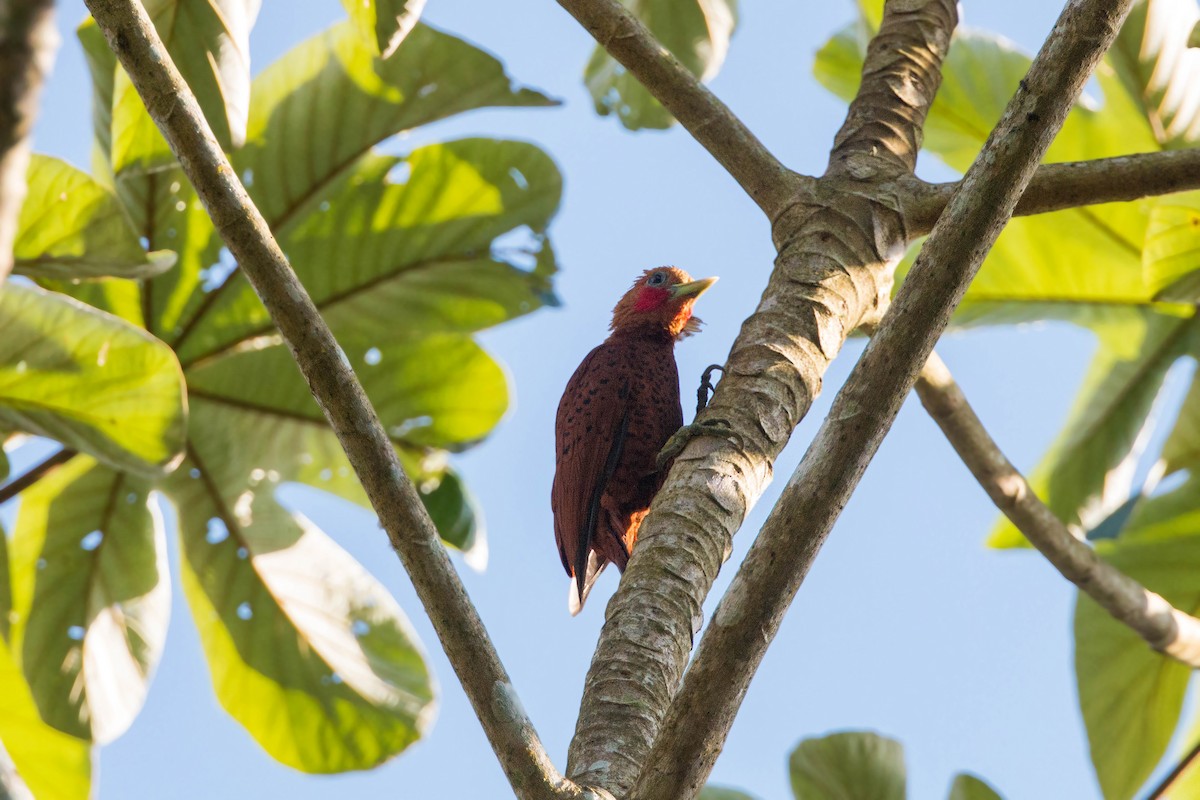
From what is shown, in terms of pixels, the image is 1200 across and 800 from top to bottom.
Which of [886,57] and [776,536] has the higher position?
[886,57]

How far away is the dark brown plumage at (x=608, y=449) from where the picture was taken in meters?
3.36

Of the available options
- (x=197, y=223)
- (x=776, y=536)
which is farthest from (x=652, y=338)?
(x=776, y=536)

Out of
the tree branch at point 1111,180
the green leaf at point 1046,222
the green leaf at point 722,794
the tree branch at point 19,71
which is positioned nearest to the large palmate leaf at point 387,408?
the green leaf at point 722,794

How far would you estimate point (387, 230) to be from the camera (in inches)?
149

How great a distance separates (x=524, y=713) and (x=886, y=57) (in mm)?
2127

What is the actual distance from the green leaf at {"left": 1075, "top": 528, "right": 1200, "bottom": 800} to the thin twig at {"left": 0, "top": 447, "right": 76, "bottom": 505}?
326cm

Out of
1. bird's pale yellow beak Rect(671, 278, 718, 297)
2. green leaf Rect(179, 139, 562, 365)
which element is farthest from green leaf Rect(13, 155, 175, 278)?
bird's pale yellow beak Rect(671, 278, 718, 297)

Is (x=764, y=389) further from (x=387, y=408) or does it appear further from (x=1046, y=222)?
(x=1046, y=222)

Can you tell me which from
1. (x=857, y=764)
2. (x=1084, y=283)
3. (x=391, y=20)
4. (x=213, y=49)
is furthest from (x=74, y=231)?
(x=1084, y=283)

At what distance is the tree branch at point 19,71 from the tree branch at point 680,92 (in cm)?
229

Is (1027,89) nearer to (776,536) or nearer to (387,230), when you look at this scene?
(776,536)

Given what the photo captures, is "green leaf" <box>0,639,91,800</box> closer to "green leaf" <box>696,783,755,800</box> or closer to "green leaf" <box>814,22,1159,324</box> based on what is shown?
"green leaf" <box>696,783,755,800</box>

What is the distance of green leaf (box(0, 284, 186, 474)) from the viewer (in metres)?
2.89

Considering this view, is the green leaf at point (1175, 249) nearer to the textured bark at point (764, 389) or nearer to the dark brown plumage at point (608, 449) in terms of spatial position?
the textured bark at point (764, 389)
